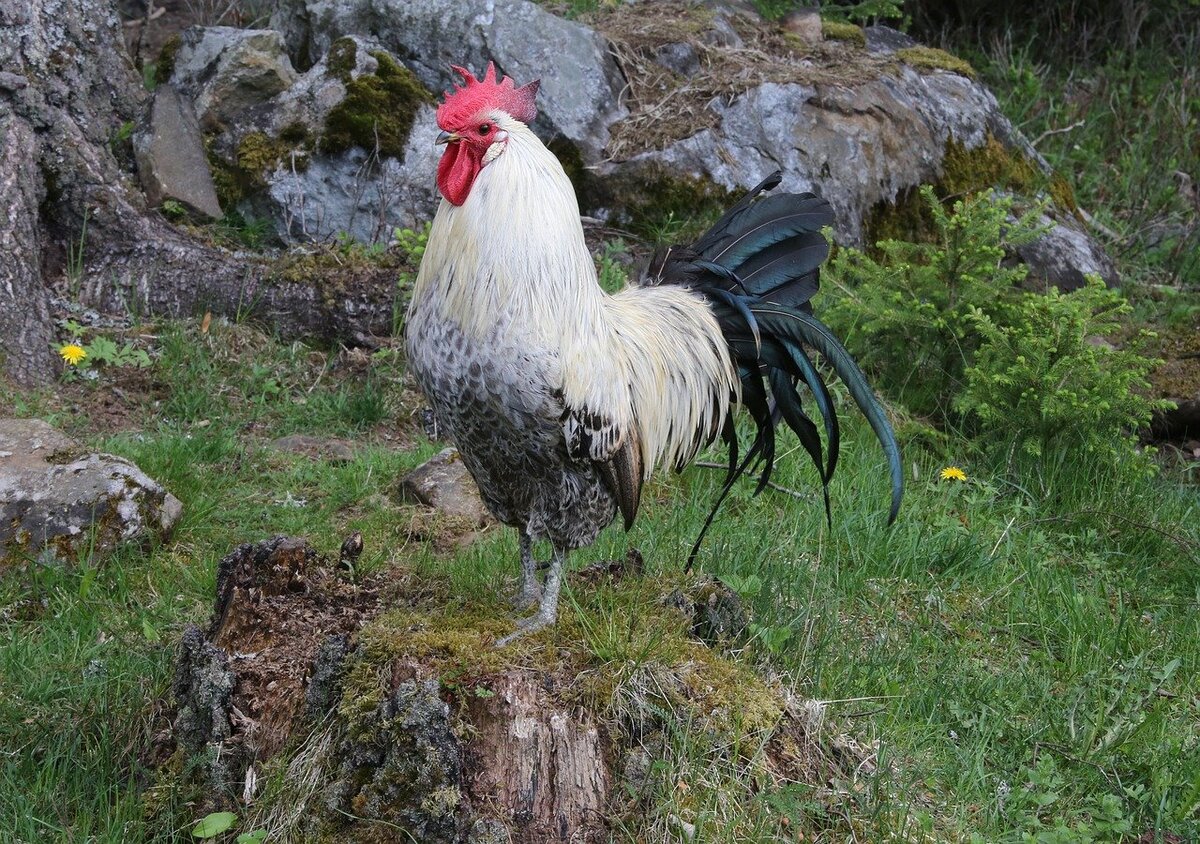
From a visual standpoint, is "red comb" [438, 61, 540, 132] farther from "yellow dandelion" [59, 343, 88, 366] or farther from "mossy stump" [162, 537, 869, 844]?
"yellow dandelion" [59, 343, 88, 366]

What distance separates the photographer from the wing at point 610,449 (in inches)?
126

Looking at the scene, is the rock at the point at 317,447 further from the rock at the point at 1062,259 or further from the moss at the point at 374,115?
the rock at the point at 1062,259

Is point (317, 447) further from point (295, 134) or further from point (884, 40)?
point (884, 40)

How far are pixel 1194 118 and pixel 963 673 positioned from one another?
25.0ft

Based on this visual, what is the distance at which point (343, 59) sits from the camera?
6.89 metres

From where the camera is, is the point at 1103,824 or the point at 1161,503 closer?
the point at 1103,824

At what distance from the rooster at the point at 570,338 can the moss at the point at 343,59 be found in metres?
3.69

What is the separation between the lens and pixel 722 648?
3.58 metres

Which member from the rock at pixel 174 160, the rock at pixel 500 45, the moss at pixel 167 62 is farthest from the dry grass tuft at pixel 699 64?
the moss at pixel 167 62

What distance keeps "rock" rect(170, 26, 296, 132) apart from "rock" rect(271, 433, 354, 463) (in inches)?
94.0

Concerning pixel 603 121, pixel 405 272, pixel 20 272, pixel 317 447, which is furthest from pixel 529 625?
pixel 603 121

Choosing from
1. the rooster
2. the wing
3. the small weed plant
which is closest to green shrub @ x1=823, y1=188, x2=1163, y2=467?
the rooster

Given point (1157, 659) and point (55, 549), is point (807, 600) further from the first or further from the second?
point (55, 549)

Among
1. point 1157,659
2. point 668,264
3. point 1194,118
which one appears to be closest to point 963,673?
point 1157,659
